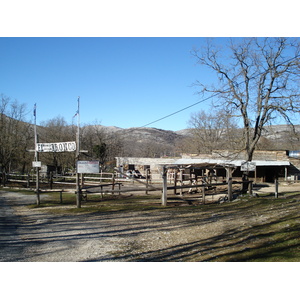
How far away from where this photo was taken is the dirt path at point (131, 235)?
5.52 metres

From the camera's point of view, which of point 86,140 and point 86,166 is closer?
point 86,166

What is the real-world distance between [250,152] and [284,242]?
33.3 ft

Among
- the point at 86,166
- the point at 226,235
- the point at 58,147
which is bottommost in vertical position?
the point at 226,235

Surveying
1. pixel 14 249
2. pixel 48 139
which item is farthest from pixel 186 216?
pixel 48 139

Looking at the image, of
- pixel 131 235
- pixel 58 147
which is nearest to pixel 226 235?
pixel 131 235

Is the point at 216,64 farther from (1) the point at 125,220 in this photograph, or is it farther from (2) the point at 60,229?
(2) the point at 60,229

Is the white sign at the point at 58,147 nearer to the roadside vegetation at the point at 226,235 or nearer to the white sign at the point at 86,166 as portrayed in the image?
the white sign at the point at 86,166

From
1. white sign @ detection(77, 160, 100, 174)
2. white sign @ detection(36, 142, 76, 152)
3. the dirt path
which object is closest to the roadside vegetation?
the dirt path

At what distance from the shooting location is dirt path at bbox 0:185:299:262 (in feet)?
18.1

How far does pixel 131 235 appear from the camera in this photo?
7172 millimetres

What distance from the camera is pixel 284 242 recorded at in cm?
557

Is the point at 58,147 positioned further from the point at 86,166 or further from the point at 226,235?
the point at 226,235

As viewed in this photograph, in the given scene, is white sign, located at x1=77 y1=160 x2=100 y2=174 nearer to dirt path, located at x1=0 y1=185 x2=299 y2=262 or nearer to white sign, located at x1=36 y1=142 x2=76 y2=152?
white sign, located at x1=36 y1=142 x2=76 y2=152

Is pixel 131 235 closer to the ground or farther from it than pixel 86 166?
closer to the ground
